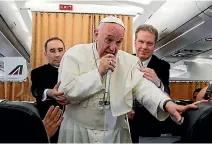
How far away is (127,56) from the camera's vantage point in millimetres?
1614

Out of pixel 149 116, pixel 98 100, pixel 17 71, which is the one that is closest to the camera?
pixel 98 100

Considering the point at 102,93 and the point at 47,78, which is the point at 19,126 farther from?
the point at 47,78

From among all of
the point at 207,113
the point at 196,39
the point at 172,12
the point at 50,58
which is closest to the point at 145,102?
the point at 207,113

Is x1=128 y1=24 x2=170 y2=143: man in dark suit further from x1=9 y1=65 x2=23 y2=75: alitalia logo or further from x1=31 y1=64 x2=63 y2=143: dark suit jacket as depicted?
x1=9 y1=65 x2=23 y2=75: alitalia logo

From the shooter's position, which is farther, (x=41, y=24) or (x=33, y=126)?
(x=41, y=24)

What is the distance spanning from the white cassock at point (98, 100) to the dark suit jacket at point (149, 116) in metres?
0.62

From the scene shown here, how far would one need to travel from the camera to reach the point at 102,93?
4.81ft

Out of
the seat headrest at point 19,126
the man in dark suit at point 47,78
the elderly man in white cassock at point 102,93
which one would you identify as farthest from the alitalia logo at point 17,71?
the seat headrest at point 19,126

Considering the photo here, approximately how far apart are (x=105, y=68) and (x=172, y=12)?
3.53 m

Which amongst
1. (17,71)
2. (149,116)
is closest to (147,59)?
(149,116)

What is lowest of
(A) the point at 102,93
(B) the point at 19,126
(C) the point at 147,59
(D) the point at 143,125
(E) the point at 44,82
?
(D) the point at 143,125

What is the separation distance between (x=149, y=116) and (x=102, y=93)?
3.36 ft

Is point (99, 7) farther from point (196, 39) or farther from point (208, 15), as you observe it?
point (208, 15)

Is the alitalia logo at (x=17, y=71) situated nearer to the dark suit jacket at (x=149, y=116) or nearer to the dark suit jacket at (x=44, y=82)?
the dark suit jacket at (x=44, y=82)
